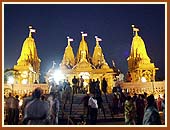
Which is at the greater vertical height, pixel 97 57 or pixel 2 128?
pixel 97 57

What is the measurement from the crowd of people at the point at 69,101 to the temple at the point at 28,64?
6.53m

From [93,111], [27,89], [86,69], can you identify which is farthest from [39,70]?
[93,111]

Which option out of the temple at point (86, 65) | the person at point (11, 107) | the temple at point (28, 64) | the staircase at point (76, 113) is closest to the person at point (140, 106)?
the staircase at point (76, 113)

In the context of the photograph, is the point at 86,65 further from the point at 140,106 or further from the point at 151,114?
the point at 151,114

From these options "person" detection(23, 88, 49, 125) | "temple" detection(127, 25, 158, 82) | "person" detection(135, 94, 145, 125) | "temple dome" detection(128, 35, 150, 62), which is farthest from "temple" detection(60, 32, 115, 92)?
"person" detection(23, 88, 49, 125)

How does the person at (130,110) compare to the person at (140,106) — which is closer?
the person at (130,110)

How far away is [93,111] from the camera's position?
11852mm

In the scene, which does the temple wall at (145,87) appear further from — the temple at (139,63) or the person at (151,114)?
the person at (151,114)

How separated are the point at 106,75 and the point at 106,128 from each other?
71.5ft

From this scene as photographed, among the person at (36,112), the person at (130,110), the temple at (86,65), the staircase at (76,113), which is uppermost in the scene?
the temple at (86,65)

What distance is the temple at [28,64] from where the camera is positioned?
82.9 feet

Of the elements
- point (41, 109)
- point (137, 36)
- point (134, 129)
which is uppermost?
point (137, 36)

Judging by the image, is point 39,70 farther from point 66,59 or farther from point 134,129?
point 134,129

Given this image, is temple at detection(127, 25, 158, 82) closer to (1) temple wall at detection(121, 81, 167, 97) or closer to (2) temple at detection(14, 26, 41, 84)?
(1) temple wall at detection(121, 81, 167, 97)
